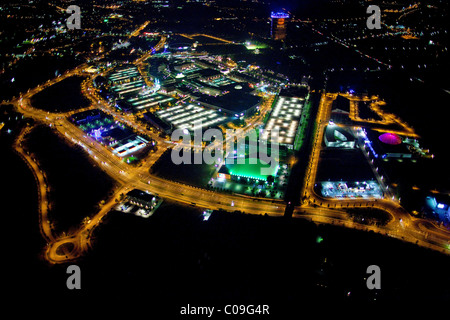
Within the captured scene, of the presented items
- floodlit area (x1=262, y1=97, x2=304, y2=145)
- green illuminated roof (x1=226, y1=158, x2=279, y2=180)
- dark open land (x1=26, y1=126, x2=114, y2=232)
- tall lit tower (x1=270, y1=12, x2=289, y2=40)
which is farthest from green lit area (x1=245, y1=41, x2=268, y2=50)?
dark open land (x1=26, y1=126, x2=114, y2=232)

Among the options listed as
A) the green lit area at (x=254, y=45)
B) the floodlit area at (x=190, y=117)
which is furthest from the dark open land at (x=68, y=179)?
the green lit area at (x=254, y=45)

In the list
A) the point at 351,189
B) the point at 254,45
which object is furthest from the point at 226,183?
the point at 254,45

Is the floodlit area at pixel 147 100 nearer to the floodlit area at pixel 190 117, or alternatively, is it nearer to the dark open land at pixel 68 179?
the floodlit area at pixel 190 117

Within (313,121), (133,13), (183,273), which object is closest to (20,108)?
(183,273)

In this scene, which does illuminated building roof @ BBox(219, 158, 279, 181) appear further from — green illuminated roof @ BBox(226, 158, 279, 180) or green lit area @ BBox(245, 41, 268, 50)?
green lit area @ BBox(245, 41, 268, 50)

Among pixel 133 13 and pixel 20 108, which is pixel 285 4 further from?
pixel 20 108

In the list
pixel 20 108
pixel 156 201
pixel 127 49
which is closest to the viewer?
pixel 156 201
